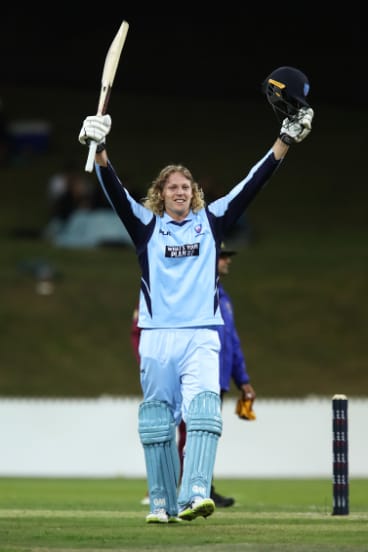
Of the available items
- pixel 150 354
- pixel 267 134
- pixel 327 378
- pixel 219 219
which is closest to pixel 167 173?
pixel 219 219

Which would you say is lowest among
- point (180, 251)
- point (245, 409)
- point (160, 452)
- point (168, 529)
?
point (168, 529)

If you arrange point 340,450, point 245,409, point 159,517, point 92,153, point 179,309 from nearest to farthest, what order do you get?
point 92,153, point 179,309, point 159,517, point 340,450, point 245,409

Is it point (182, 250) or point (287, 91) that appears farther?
point (287, 91)

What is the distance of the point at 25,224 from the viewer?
2930 cm

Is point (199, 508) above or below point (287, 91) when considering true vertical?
below

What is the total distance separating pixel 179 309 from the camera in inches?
330

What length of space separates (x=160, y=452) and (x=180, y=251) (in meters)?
1.16

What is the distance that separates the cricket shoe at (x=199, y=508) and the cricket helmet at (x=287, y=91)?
2.32 meters

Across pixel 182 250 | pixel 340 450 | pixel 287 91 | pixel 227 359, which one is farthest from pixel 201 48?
pixel 182 250

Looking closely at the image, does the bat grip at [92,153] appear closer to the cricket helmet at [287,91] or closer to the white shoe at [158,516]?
the cricket helmet at [287,91]

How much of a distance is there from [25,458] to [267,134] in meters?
17.0

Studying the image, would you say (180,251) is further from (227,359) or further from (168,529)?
(227,359)

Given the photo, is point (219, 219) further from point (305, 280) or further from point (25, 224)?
point (25, 224)

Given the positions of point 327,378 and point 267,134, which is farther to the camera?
point 267,134
